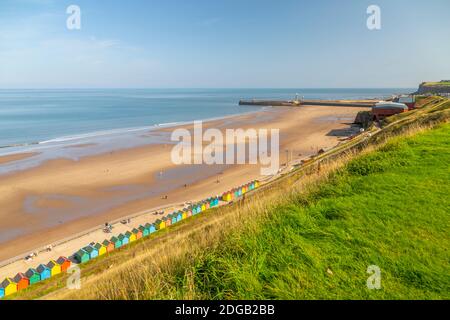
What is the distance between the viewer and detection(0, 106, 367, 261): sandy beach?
63.3 ft

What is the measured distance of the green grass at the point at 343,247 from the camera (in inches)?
158

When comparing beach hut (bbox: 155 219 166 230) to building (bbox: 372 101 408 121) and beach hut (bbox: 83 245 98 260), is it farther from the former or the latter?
building (bbox: 372 101 408 121)

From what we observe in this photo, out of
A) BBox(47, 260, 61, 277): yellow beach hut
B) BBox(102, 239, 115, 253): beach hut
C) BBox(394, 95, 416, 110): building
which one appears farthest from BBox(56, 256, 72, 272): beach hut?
BBox(394, 95, 416, 110): building

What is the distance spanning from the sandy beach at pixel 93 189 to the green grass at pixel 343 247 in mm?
15826

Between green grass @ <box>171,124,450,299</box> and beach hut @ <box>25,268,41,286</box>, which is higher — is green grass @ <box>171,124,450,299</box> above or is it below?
above

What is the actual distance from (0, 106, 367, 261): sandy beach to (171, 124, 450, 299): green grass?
15.8 meters

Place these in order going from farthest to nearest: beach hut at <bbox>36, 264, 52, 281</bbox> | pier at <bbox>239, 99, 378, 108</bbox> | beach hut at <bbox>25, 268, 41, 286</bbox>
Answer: pier at <bbox>239, 99, 378, 108</bbox> → beach hut at <bbox>36, 264, 52, 281</bbox> → beach hut at <bbox>25, 268, 41, 286</bbox>

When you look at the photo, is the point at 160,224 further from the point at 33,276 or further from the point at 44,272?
the point at 33,276

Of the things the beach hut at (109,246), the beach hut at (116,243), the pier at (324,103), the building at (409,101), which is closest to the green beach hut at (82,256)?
the beach hut at (109,246)

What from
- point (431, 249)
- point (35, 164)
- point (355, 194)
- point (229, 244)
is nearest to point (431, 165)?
point (355, 194)

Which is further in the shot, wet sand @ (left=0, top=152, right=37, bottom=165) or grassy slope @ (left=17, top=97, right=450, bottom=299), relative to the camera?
wet sand @ (left=0, top=152, right=37, bottom=165)

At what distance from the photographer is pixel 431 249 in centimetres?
457

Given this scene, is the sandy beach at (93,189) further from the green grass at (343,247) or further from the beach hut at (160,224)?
the green grass at (343,247)

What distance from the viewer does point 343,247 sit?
4836mm
